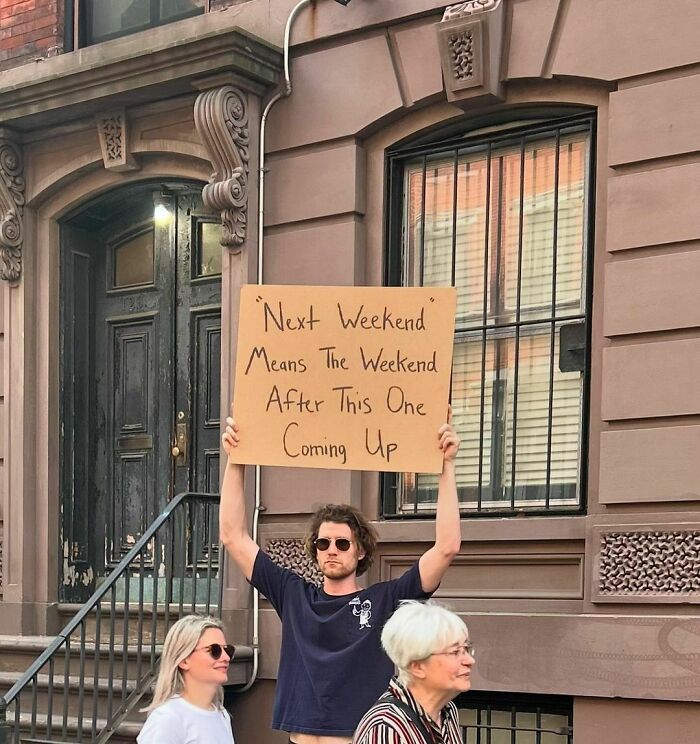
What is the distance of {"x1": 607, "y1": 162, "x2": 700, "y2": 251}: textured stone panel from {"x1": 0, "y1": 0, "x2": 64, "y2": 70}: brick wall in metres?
4.76

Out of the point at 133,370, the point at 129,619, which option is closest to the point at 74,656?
the point at 129,619

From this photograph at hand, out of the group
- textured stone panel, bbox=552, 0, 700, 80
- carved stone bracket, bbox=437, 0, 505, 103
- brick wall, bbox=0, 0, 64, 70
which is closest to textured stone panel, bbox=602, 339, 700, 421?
textured stone panel, bbox=552, 0, 700, 80

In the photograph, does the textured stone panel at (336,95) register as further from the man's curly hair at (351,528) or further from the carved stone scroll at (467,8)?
the man's curly hair at (351,528)

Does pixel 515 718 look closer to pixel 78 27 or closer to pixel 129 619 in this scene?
pixel 129 619

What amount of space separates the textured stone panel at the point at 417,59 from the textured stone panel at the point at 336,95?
2.6 inches

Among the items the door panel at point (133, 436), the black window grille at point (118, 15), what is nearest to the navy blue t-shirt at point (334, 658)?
the door panel at point (133, 436)

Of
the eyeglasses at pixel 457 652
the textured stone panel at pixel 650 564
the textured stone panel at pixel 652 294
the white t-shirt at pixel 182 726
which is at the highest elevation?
the textured stone panel at pixel 652 294

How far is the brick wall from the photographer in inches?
381

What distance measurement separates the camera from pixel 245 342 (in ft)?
17.2

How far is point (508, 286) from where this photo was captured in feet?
25.3

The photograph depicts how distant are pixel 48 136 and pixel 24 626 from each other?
11.5 feet

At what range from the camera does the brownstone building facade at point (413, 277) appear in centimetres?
675

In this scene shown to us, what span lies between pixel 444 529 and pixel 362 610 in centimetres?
42

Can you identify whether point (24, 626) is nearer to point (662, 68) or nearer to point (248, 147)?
point (248, 147)
